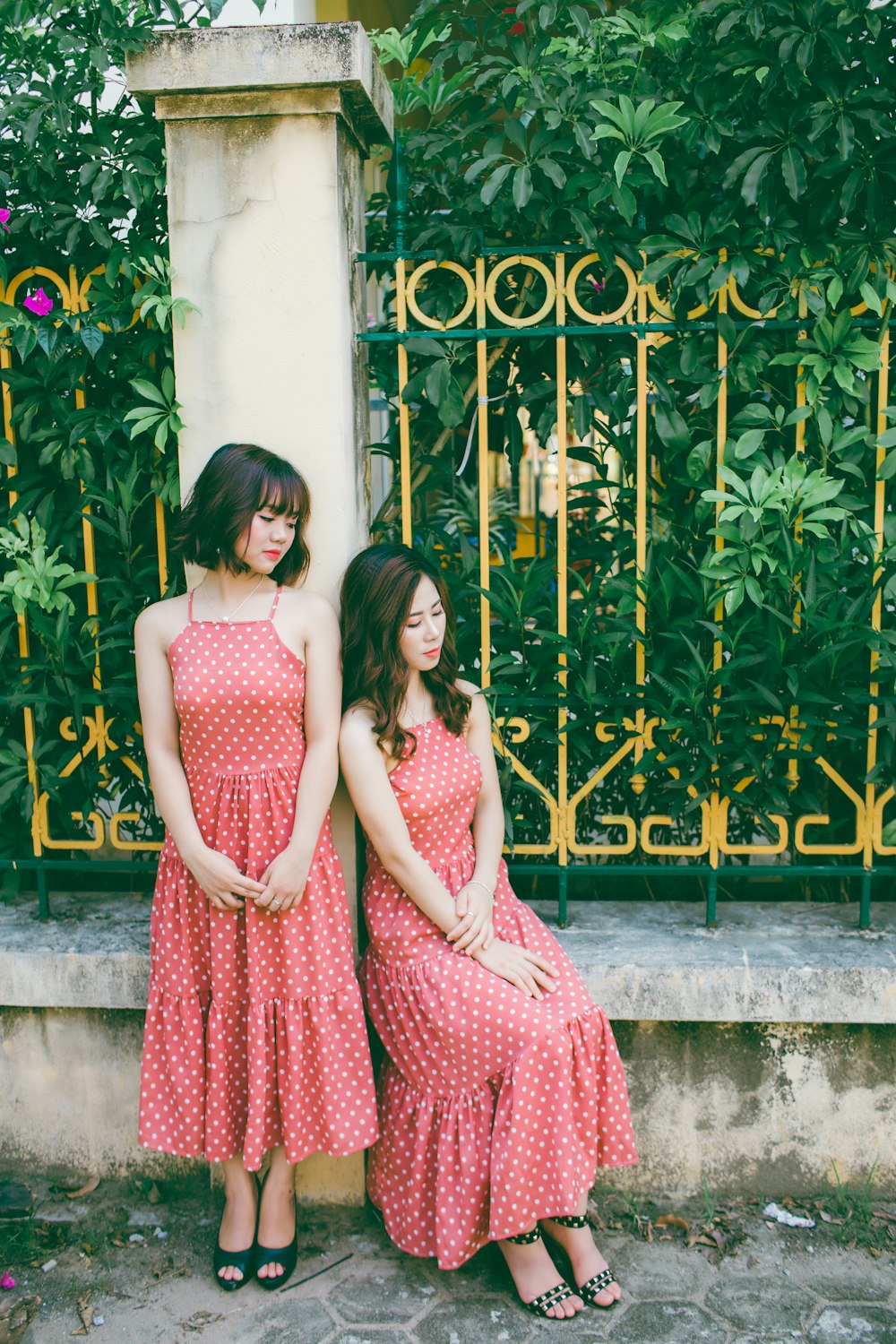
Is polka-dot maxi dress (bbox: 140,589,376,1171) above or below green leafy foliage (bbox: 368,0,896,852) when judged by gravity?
below

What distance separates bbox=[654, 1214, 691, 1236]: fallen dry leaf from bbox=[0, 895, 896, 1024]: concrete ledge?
49cm

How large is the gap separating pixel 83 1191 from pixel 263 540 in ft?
5.83

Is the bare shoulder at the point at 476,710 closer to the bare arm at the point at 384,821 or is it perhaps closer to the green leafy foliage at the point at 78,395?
the bare arm at the point at 384,821

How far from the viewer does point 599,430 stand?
2588 mm

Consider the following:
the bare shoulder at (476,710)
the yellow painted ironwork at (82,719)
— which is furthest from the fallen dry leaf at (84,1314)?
the bare shoulder at (476,710)

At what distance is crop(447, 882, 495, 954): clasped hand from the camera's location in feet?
7.72

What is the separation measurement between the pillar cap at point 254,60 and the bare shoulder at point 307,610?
3.59 feet

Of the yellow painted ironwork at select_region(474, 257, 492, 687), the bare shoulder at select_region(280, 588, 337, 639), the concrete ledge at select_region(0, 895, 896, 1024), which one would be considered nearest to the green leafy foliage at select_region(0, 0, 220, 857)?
the concrete ledge at select_region(0, 895, 896, 1024)

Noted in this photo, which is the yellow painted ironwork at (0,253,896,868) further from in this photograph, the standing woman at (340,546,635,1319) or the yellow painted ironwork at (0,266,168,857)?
the standing woman at (340,546,635,1319)

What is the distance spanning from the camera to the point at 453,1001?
7.50 ft

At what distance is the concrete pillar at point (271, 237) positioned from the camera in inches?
90.7

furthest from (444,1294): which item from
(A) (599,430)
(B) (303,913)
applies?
(A) (599,430)

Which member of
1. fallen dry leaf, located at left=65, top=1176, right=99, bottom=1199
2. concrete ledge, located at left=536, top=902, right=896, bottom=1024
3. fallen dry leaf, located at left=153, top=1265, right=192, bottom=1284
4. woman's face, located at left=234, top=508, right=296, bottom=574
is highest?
woman's face, located at left=234, top=508, right=296, bottom=574

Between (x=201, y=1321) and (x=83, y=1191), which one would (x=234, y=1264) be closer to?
(x=201, y=1321)
